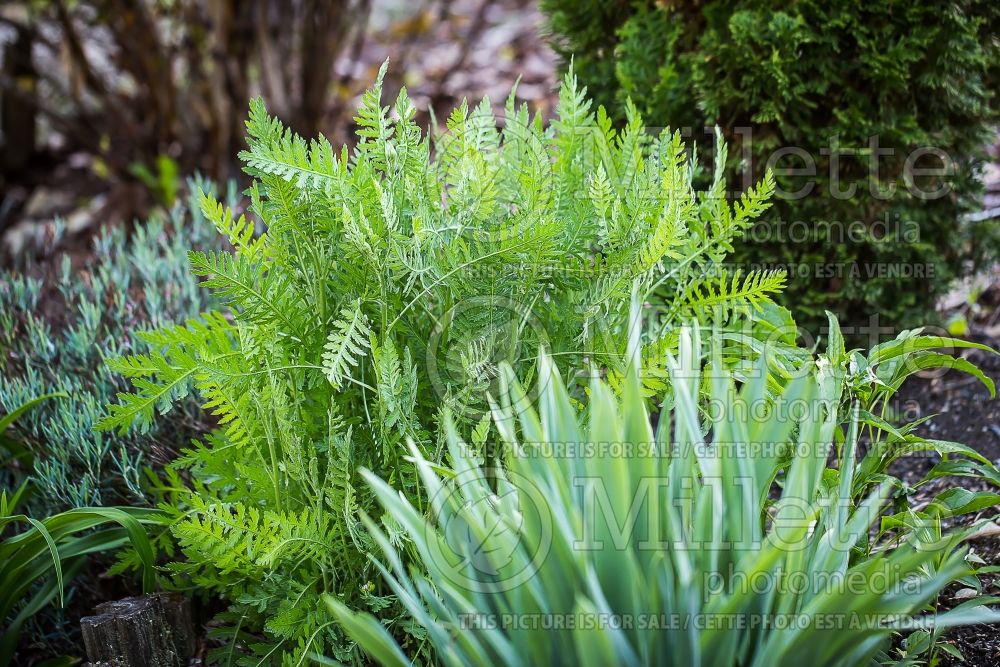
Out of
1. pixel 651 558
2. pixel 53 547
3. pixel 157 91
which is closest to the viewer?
pixel 651 558

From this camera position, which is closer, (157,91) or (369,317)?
(369,317)

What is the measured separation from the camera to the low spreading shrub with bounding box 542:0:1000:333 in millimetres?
2736

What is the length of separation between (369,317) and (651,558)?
88 centimetres

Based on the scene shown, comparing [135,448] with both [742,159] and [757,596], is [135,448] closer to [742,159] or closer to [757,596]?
[757,596]

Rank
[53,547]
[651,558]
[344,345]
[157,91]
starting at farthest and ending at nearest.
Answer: [157,91] → [53,547] → [344,345] → [651,558]

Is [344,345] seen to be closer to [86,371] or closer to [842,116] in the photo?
[86,371]

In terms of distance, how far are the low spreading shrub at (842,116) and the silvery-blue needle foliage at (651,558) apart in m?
1.53

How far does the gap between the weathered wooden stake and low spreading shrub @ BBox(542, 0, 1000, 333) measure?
202 cm

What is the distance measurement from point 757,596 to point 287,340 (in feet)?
3.71

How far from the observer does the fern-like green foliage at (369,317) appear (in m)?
1.81

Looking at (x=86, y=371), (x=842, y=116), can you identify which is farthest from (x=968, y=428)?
(x=86, y=371)

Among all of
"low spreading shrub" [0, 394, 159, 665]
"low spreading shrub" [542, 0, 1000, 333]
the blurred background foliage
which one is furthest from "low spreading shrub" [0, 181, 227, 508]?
"low spreading shrub" [542, 0, 1000, 333]

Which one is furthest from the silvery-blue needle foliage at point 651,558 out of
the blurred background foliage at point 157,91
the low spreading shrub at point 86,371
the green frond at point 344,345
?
the blurred background foliage at point 157,91

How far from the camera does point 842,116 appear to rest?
9.10 ft
